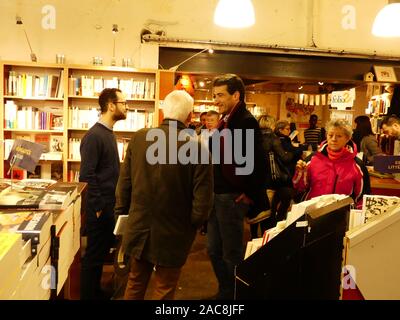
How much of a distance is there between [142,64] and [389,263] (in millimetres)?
4647

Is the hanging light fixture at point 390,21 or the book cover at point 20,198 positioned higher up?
the hanging light fixture at point 390,21

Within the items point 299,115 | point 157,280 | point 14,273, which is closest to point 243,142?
point 157,280

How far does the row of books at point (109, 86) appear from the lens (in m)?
5.31

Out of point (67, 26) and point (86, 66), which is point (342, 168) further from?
point (67, 26)

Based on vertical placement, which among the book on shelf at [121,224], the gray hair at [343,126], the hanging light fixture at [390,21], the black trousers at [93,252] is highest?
the hanging light fixture at [390,21]

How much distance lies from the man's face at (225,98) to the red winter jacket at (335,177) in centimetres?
65

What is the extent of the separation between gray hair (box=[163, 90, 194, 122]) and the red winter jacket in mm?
969

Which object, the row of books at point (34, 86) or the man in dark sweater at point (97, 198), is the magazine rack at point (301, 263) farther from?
the row of books at point (34, 86)

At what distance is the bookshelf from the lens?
17.1 ft

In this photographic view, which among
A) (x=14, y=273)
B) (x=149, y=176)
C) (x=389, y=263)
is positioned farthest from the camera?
(x=149, y=176)

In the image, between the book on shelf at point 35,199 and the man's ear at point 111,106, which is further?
the man's ear at point 111,106

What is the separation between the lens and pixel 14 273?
1235mm

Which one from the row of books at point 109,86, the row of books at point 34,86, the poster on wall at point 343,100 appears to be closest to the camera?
the row of books at point 34,86

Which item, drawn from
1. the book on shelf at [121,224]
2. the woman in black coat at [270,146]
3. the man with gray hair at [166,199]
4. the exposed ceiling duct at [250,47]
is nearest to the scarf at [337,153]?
the man with gray hair at [166,199]
